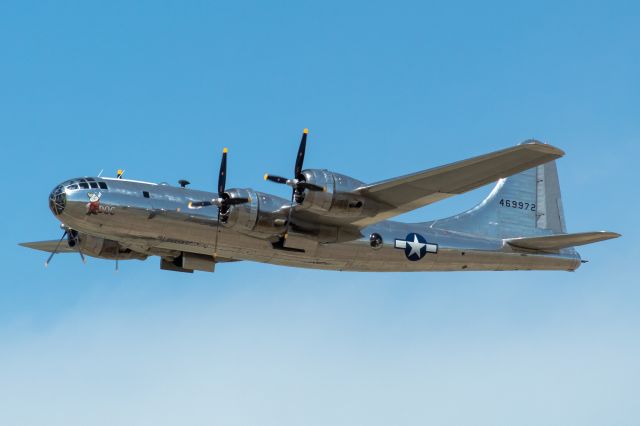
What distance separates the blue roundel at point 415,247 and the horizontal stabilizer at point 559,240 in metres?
4.07

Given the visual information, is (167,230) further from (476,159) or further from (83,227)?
(476,159)

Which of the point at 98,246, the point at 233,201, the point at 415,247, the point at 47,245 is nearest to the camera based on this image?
the point at 233,201

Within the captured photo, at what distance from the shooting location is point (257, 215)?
3203cm

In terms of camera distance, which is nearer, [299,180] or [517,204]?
[299,180]

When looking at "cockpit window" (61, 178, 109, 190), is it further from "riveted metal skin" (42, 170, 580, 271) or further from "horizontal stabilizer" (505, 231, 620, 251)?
"horizontal stabilizer" (505, 231, 620, 251)

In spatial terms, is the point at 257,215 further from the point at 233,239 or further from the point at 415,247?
the point at 415,247

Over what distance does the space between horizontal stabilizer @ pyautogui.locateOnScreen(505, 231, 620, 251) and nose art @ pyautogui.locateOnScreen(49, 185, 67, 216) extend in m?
16.7

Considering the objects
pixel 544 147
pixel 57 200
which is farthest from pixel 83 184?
pixel 544 147

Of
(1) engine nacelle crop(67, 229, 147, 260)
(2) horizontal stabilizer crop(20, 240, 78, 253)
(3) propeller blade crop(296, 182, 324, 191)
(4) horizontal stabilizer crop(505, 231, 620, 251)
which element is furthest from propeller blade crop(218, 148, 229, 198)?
(4) horizontal stabilizer crop(505, 231, 620, 251)

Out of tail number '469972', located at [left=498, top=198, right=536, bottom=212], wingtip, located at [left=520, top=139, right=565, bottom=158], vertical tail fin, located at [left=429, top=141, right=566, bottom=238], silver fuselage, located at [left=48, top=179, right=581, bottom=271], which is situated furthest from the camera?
tail number '469972', located at [left=498, top=198, right=536, bottom=212]

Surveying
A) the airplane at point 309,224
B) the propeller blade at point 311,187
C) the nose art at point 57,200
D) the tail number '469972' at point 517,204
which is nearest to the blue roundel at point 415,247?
the airplane at point 309,224

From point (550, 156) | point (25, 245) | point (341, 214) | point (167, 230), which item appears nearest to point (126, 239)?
point (167, 230)

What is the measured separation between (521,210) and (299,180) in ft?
41.9

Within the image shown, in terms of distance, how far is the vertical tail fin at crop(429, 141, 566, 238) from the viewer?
38.8m
